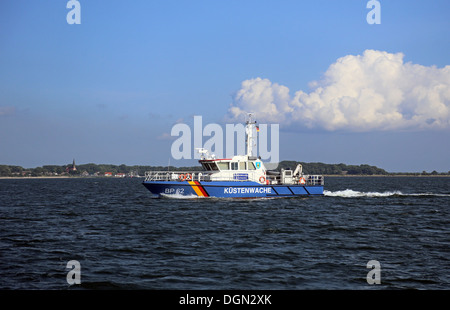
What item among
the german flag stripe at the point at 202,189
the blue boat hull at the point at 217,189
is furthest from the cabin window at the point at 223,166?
the german flag stripe at the point at 202,189

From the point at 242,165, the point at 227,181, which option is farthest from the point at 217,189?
the point at 242,165

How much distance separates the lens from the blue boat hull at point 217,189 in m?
33.5

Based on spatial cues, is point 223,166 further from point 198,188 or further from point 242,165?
point 198,188

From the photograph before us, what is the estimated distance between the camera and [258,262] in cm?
1412

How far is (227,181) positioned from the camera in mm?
34250

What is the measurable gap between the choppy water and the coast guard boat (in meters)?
5.48

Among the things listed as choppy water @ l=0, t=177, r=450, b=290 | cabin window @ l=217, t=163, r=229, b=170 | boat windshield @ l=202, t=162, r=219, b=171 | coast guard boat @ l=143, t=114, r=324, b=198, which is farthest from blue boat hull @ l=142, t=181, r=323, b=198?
choppy water @ l=0, t=177, r=450, b=290

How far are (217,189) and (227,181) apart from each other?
43.3 inches

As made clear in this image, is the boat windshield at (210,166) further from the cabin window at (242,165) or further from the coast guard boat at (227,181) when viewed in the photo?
the cabin window at (242,165)
